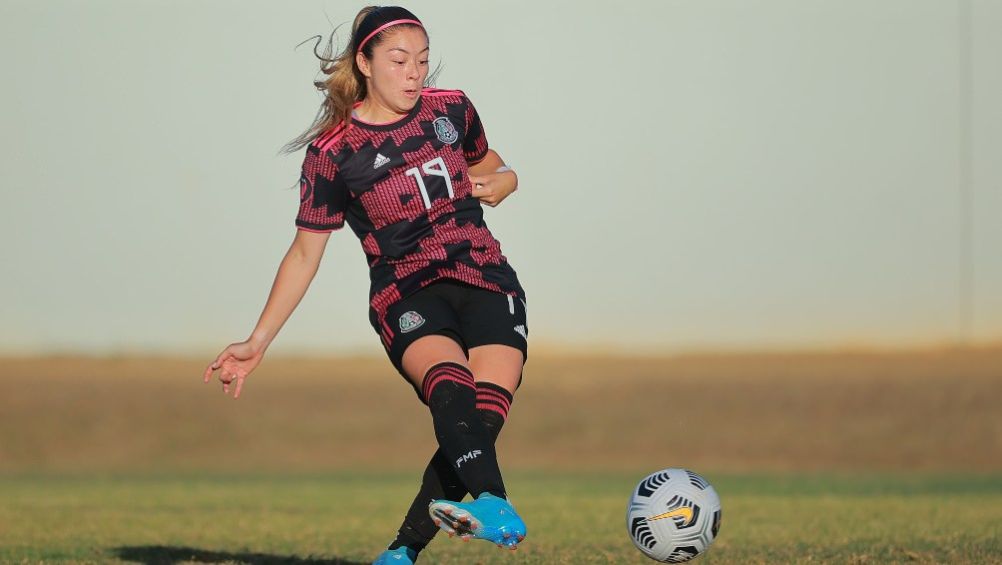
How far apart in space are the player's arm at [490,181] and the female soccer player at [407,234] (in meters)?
0.01

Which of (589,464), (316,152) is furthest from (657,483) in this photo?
(589,464)

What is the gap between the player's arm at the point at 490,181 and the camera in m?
6.94

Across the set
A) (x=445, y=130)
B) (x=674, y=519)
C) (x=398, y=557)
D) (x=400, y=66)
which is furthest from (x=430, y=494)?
(x=400, y=66)

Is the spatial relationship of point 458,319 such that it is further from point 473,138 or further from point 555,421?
point 555,421

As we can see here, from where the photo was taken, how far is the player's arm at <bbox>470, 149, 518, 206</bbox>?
6.94 m

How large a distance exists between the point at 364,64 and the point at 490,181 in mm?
887

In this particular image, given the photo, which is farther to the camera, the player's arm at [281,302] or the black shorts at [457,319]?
the player's arm at [281,302]

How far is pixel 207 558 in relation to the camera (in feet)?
29.2

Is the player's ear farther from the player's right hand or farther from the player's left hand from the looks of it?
the player's right hand

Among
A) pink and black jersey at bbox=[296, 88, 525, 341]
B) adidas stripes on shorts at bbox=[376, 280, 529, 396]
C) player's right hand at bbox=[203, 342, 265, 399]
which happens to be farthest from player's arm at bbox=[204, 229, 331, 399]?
adidas stripes on shorts at bbox=[376, 280, 529, 396]

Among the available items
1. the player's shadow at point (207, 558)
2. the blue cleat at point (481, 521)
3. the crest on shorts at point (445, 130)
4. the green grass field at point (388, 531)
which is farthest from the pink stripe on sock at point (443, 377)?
the player's shadow at point (207, 558)

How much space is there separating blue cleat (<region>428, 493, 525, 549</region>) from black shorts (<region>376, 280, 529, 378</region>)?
3.46 ft

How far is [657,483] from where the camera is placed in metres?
7.41

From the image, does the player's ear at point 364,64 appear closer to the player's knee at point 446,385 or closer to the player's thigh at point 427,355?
the player's thigh at point 427,355
